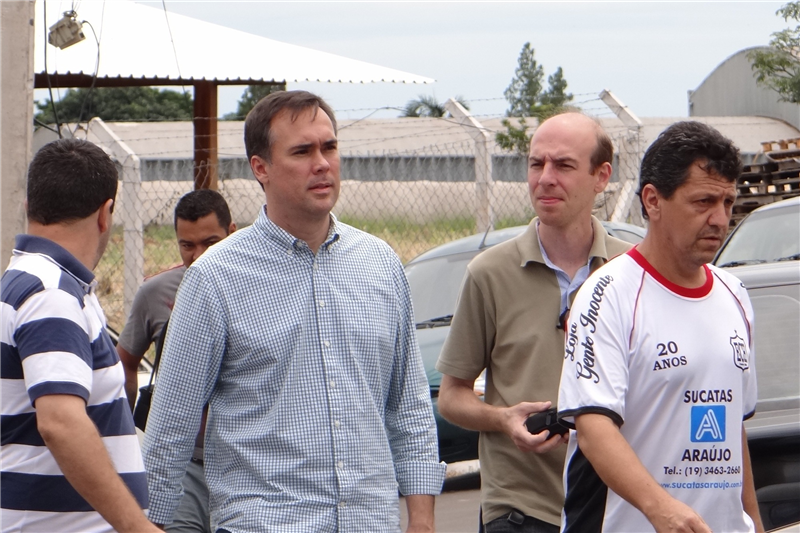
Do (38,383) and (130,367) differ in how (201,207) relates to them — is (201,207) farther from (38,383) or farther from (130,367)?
(38,383)

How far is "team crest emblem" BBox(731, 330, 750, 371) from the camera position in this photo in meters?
2.91

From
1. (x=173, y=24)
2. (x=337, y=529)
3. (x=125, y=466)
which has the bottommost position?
(x=337, y=529)

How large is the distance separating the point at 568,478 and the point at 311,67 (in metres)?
8.39

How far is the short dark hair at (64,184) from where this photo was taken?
119 inches

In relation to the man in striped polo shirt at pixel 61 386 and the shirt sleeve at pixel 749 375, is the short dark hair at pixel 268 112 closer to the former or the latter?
the man in striped polo shirt at pixel 61 386

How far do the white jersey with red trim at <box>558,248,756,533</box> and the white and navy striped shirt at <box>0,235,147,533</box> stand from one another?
4.31ft

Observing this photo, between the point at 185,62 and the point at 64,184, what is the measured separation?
297 inches

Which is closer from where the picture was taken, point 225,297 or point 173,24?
point 225,297

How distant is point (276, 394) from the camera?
311cm

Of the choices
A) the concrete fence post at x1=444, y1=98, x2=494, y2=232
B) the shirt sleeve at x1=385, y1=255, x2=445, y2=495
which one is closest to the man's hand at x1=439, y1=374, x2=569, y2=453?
the shirt sleeve at x1=385, y1=255, x2=445, y2=495

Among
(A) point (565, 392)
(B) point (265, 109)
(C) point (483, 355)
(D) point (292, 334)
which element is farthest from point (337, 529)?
(B) point (265, 109)

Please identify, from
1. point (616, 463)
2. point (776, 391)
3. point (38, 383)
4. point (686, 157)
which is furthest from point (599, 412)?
point (776, 391)

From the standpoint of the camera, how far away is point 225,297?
10.3 feet

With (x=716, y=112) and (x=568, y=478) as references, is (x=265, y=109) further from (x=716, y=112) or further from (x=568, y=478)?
(x=716, y=112)
